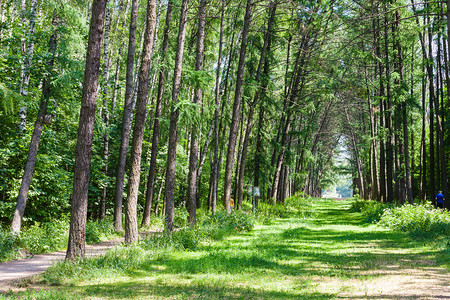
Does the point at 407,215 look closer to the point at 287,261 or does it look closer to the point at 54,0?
the point at 287,261

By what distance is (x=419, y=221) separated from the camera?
14594 mm

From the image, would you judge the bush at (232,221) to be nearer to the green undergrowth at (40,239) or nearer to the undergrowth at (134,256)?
the undergrowth at (134,256)

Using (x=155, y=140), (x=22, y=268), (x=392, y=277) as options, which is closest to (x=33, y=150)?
(x=22, y=268)

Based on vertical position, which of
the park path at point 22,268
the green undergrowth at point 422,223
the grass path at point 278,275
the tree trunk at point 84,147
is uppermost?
the tree trunk at point 84,147

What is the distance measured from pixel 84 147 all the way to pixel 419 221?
1327 centimetres

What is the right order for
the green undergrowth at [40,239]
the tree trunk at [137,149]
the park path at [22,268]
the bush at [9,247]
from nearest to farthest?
the park path at [22,268] → the bush at [9,247] → the green undergrowth at [40,239] → the tree trunk at [137,149]

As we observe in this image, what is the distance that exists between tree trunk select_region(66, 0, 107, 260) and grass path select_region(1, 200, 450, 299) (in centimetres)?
127

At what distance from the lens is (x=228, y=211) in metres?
16.9

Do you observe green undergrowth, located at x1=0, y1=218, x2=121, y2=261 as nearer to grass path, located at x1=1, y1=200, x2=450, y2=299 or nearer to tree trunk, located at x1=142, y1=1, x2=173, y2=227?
tree trunk, located at x1=142, y1=1, x2=173, y2=227

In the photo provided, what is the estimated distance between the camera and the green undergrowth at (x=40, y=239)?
985 centimetres

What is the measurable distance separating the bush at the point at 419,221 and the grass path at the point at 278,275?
2.23 meters

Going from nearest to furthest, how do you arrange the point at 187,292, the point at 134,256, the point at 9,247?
the point at 187,292, the point at 134,256, the point at 9,247

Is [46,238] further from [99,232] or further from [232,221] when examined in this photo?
[232,221]

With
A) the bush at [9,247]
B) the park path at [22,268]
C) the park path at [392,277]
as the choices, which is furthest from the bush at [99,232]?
the park path at [392,277]
